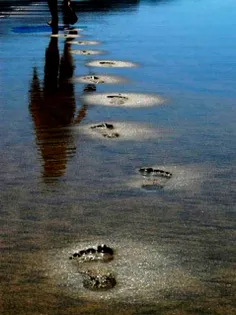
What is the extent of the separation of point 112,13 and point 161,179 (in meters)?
21.0

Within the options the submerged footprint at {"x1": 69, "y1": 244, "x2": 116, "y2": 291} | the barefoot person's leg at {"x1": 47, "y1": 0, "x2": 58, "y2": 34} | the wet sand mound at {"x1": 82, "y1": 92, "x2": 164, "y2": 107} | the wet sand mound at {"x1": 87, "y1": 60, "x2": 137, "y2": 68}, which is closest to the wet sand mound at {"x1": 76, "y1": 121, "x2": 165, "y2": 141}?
the wet sand mound at {"x1": 82, "y1": 92, "x2": 164, "y2": 107}

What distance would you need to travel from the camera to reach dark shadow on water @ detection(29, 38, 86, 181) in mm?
5914

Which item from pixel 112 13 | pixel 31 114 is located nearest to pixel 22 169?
pixel 31 114

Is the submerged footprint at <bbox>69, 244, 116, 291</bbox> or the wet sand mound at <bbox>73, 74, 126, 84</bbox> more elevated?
the submerged footprint at <bbox>69, 244, 116, 291</bbox>

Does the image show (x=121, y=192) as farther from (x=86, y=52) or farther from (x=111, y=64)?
(x=86, y=52)

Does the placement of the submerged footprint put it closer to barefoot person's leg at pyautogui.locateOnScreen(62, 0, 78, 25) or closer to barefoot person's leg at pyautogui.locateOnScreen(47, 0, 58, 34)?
barefoot person's leg at pyautogui.locateOnScreen(47, 0, 58, 34)

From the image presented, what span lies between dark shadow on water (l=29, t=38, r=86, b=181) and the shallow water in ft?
0.06

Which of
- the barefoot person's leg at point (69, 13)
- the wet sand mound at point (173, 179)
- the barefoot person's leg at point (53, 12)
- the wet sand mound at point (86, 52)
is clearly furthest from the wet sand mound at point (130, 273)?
the barefoot person's leg at point (69, 13)

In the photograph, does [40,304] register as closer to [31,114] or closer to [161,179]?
[161,179]

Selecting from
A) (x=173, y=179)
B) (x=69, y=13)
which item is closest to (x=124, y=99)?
(x=173, y=179)

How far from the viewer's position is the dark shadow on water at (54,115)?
5.91 metres

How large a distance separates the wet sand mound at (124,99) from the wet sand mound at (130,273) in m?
4.60

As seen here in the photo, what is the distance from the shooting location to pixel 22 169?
5.58m

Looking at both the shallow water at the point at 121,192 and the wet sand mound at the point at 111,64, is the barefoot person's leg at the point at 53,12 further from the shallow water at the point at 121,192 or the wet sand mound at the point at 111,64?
the shallow water at the point at 121,192
